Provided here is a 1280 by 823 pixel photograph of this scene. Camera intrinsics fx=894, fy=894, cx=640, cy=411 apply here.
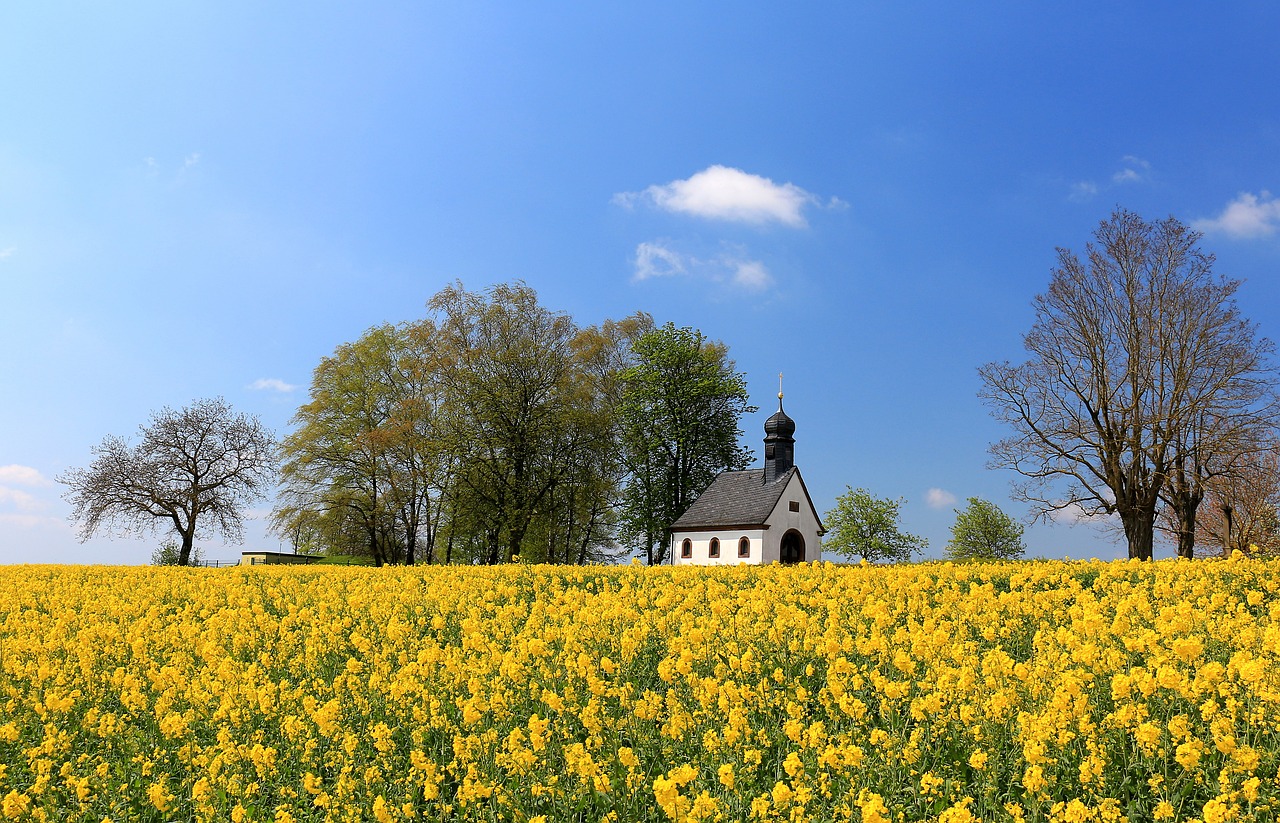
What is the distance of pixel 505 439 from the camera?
41375 millimetres

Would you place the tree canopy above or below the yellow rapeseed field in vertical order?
above

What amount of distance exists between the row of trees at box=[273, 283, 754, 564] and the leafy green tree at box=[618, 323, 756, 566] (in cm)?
8

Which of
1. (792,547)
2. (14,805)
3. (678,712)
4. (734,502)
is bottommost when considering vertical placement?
(14,805)

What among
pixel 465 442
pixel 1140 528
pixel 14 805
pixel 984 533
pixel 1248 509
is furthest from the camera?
pixel 984 533

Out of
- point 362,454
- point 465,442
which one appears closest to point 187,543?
point 362,454

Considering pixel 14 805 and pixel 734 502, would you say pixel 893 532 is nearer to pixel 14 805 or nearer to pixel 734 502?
pixel 734 502

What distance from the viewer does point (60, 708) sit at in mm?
7785

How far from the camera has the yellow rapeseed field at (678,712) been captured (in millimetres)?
5016

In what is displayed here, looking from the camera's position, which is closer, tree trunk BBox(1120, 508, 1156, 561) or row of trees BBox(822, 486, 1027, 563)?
tree trunk BBox(1120, 508, 1156, 561)

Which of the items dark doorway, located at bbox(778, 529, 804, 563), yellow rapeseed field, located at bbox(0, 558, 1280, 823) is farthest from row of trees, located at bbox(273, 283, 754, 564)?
yellow rapeseed field, located at bbox(0, 558, 1280, 823)

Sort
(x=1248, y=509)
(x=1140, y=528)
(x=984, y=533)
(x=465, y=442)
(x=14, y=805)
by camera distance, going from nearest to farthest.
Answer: (x=14, y=805)
(x=1140, y=528)
(x=1248, y=509)
(x=465, y=442)
(x=984, y=533)

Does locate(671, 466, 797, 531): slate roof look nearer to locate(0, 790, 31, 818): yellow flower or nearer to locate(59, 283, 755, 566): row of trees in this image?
locate(59, 283, 755, 566): row of trees

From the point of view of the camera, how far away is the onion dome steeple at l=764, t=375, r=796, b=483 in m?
44.4

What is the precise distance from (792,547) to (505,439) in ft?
49.1
